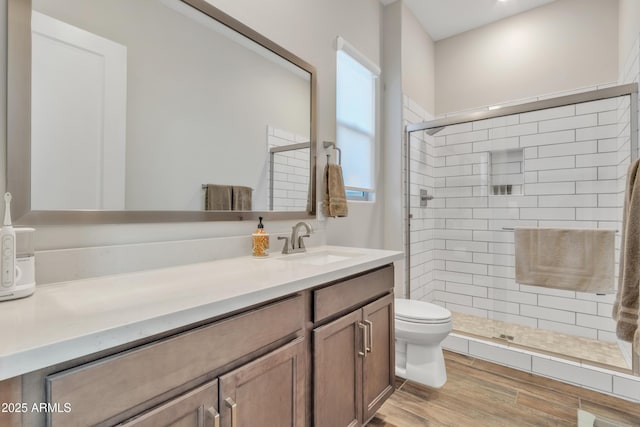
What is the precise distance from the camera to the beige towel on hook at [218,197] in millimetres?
1420

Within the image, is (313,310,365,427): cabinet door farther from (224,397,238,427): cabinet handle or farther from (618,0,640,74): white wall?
(618,0,640,74): white wall

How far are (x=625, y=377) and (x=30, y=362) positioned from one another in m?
2.81

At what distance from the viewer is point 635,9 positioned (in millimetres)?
2016

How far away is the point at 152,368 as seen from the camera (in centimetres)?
67

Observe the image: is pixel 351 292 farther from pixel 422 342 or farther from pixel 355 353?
pixel 422 342

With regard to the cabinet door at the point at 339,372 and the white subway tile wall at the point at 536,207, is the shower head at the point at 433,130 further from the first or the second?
the cabinet door at the point at 339,372

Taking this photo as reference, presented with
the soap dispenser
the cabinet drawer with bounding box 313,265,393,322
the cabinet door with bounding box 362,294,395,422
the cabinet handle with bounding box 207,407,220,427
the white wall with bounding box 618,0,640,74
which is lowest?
the cabinet door with bounding box 362,294,395,422

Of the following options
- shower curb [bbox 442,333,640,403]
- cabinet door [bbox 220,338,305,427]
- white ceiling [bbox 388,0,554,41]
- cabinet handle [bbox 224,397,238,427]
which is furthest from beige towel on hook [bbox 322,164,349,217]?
white ceiling [bbox 388,0,554,41]

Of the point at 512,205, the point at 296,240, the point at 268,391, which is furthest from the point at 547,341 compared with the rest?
the point at 268,391

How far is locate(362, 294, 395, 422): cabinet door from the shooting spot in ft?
4.67

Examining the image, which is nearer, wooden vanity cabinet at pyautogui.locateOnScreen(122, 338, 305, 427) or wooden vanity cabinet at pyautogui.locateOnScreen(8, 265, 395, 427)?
wooden vanity cabinet at pyautogui.locateOnScreen(8, 265, 395, 427)

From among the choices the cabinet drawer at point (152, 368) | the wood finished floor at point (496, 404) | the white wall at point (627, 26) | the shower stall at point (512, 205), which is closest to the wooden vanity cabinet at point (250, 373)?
the cabinet drawer at point (152, 368)

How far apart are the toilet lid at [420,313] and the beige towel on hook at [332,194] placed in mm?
757

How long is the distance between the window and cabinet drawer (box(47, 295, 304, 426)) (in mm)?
1635
